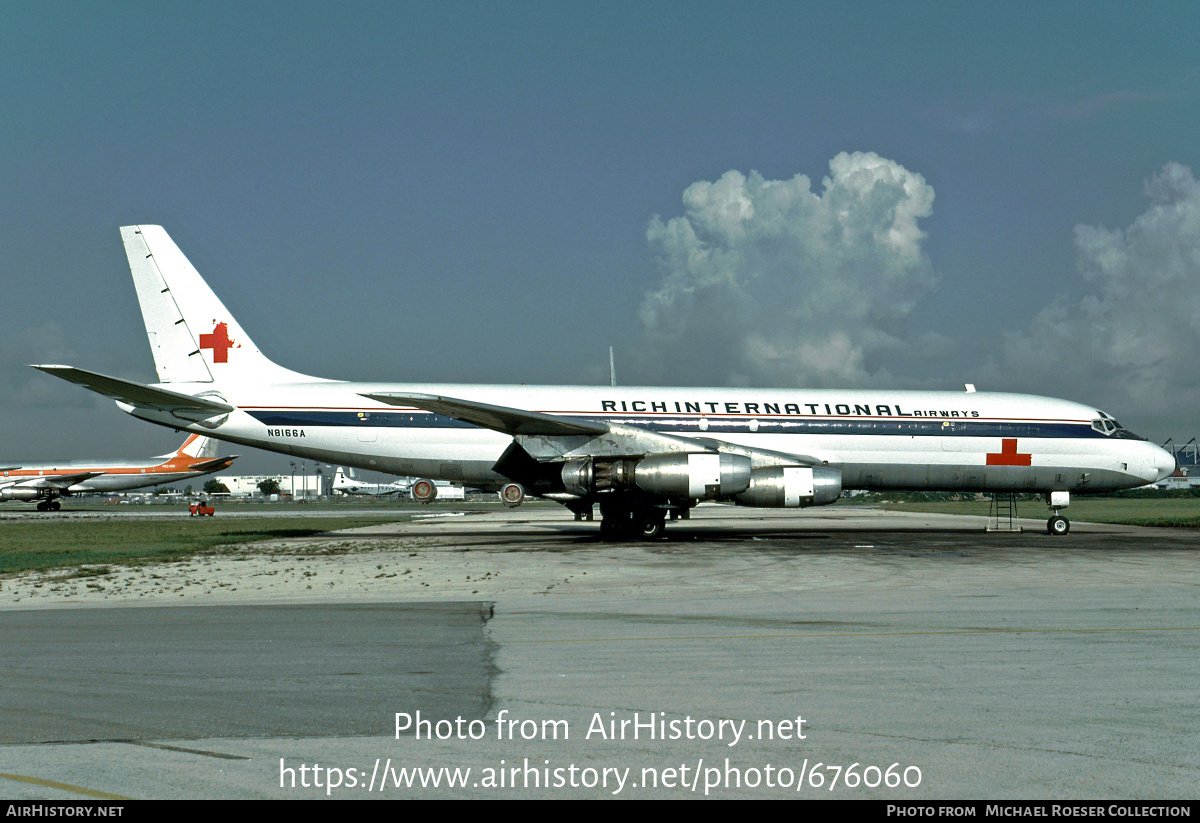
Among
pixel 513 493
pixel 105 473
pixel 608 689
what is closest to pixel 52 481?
pixel 105 473

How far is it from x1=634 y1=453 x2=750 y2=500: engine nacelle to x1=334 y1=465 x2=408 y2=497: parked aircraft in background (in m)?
138

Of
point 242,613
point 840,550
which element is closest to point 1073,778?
point 242,613

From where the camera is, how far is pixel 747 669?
7.75m

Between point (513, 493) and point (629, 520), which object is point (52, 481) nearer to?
point (513, 493)

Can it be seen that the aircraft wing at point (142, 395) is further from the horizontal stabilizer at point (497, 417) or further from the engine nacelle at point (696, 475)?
the engine nacelle at point (696, 475)

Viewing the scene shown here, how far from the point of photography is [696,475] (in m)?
22.4

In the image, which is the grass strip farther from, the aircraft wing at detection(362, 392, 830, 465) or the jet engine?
the jet engine

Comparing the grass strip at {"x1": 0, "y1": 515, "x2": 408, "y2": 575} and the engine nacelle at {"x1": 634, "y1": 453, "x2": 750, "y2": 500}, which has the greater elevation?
the engine nacelle at {"x1": 634, "y1": 453, "x2": 750, "y2": 500}

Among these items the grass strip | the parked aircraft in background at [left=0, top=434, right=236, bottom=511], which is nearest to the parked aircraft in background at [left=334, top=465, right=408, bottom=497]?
the parked aircraft in background at [left=0, top=434, right=236, bottom=511]

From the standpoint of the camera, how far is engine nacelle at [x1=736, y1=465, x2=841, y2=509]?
74.4 feet

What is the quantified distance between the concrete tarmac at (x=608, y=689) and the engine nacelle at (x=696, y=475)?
24.7 feet

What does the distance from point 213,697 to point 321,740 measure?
162 centimetres

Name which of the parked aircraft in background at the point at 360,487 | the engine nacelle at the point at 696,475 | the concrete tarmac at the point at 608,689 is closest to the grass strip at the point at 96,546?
the concrete tarmac at the point at 608,689
